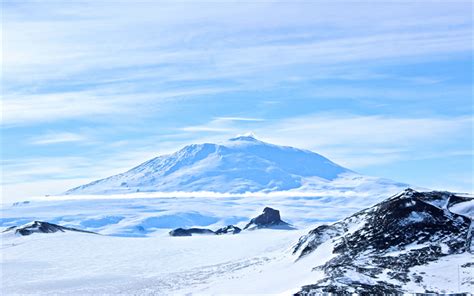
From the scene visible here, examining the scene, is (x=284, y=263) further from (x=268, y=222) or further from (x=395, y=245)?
(x=268, y=222)

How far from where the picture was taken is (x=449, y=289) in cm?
5112

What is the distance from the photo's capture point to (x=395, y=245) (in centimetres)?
6184

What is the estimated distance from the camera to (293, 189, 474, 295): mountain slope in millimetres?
52031

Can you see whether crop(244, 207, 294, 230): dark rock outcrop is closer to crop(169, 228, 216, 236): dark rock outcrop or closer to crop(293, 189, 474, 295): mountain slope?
crop(169, 228, 216, 236): dark rock outcrop

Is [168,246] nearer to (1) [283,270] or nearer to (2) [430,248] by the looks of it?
(1) [283,270]

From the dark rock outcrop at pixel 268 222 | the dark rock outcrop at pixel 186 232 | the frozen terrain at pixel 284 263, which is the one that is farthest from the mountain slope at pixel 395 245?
the dark rock outcrop at pixel 186 232

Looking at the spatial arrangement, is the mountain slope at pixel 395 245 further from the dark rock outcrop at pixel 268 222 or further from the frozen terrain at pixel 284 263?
the dark rock outcrop at pixel 268 222

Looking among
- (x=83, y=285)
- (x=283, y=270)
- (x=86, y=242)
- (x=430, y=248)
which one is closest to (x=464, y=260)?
(x=430, y=248)

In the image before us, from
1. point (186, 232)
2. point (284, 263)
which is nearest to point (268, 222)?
point (186, 232)

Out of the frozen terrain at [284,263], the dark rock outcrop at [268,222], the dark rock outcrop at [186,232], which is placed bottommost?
the frozen terrain at [284,263]

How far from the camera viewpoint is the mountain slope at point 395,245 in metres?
52.0

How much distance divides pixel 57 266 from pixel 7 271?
5609 mm

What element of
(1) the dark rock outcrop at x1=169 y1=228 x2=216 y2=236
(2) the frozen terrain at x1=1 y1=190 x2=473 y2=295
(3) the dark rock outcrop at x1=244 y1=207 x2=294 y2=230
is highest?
(3) the dark rock outcrop at x1=244 y1=207 x2=294 y2=230

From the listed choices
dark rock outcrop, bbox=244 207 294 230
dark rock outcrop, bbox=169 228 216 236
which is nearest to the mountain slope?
dark rock outcrop, bbox=244 207 294 230
